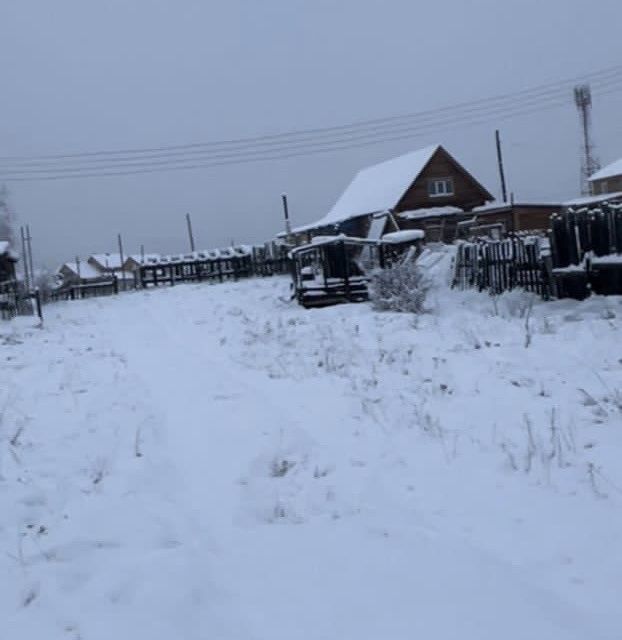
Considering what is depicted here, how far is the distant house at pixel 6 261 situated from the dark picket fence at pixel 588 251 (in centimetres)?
2550

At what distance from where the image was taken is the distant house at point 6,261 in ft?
99.5

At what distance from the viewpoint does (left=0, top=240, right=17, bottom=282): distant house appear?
30317 mm

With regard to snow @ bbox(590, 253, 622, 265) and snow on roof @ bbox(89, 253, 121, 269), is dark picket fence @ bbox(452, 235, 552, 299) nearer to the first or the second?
snow @ bbox(590, 253, 622, 265)

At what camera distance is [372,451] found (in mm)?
5137

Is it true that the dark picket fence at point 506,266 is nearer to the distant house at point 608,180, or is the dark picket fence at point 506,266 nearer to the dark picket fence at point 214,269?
the dark picket fence at point 214,269

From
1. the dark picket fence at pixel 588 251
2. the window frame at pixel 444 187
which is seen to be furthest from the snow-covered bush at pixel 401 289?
the window frame at pixel 444 187

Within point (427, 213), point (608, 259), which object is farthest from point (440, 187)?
point (608, 259)

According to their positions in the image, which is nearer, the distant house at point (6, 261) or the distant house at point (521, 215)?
the distant house at point (6, 261)

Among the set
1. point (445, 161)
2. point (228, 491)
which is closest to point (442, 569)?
point (228, 491)

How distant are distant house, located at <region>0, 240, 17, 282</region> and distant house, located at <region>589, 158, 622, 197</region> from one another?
36.9m

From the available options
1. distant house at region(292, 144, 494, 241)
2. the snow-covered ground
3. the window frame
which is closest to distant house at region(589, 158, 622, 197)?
distant house at region(292, 144, 494, 241)

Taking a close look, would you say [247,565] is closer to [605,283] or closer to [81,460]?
[81,460]

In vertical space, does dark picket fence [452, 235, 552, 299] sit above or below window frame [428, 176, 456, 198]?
below

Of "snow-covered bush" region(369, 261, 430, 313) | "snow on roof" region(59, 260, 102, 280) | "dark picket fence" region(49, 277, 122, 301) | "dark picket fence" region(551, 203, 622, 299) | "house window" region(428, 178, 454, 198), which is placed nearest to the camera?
"dark picket fence" region(551, 203, 622, 299)
